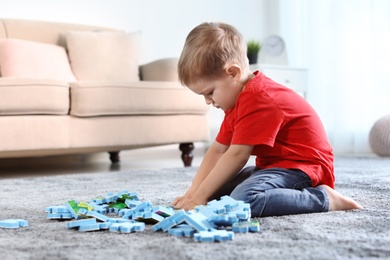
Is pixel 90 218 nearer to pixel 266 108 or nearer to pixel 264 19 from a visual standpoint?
pixel 266 108

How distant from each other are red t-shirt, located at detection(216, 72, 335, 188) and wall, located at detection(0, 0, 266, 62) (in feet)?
8.65

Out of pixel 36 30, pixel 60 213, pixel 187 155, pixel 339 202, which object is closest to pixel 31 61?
pixel 36 30

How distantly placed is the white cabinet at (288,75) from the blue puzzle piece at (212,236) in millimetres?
2763

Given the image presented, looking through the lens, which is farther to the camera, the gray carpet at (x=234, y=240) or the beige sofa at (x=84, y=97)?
the beige sofa at (x=84, y=97)

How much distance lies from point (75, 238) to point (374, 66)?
309cm

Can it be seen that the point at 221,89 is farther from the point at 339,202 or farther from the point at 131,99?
the point at 131,99

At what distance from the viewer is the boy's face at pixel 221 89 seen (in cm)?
133

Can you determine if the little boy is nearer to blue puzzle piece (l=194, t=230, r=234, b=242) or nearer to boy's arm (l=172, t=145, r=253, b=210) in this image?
boy's arm (l=172, t=145, r=253, b=210)

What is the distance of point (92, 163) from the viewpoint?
3.61 metres

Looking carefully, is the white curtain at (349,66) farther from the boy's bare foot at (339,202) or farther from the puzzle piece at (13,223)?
the puzzle piece at (13,223)

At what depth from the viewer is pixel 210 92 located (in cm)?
135

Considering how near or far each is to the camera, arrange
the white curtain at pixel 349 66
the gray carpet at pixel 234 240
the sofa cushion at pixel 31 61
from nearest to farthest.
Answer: the gray carpet at pixel 234 240, the sofa cushion at pixel 31 61, the white curtain at pixel 349 66

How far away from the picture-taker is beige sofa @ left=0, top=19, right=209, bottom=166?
251cm

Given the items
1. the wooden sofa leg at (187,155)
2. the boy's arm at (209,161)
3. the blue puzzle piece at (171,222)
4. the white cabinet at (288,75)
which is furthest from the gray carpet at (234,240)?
the white cabinet at (288,75)
